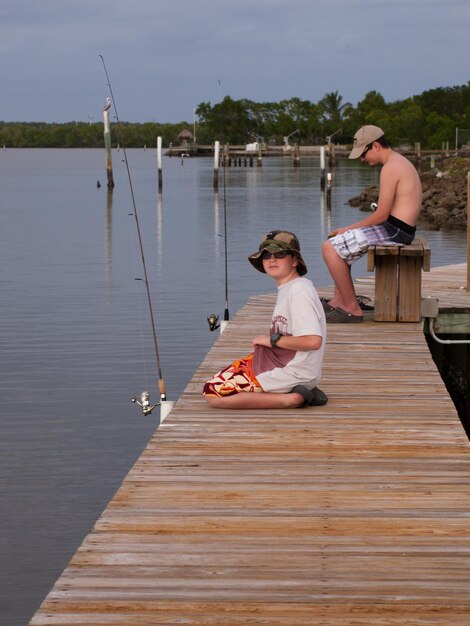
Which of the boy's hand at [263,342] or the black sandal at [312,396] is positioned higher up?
the boy's hand at [263,342]

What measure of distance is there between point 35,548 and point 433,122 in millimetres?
110329

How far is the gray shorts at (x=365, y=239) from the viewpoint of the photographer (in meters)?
10.9

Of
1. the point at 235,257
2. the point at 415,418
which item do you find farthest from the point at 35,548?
the point at 235,257

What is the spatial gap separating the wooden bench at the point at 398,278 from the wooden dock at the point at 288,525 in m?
2.67

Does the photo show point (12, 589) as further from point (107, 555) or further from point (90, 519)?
point (107, 555)

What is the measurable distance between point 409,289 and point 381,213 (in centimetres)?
76

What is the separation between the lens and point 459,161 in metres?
64.8

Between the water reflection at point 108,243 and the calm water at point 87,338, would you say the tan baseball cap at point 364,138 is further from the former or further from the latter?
the water reflection at point 108,243

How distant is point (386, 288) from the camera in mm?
11211

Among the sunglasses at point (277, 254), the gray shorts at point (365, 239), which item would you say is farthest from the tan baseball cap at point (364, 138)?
the sunglasses at point (277, 254)

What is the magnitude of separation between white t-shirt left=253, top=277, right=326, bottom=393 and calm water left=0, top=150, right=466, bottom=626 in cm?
235

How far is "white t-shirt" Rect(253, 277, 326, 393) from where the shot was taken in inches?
292

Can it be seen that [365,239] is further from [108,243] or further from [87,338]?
[108,243]

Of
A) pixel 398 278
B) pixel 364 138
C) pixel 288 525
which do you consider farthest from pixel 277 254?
pixel 398 278
